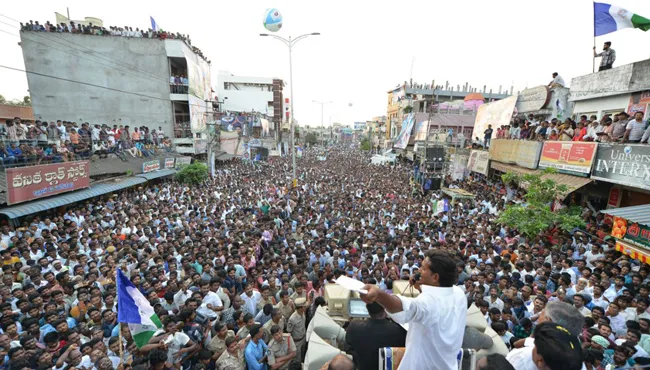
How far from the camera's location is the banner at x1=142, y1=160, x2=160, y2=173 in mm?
17431

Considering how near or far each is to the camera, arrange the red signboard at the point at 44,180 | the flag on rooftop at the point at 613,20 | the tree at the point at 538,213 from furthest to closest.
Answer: the flag on rooftop at the point at 613,20
the red signboard at the point at 44,180
the tree at the point at 538,213

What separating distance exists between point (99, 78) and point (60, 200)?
18879 mm

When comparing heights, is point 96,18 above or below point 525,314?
above

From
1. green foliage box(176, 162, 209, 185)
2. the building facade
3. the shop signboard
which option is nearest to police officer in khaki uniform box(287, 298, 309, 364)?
the shop signboard

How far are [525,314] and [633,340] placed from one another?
128cm

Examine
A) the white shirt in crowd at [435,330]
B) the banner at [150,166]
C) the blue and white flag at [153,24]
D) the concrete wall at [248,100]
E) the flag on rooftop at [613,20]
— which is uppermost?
the blue and white flag at [153,24]

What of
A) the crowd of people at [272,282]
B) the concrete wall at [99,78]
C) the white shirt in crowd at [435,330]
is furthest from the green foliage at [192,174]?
the white shirt in crowd at [435,330]

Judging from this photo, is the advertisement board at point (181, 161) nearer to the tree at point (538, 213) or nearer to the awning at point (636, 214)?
the tree at point (538, 213)

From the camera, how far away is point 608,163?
895 centimetres

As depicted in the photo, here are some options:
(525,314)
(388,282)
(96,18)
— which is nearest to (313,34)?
(388,282)

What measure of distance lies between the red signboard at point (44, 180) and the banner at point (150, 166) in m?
4.91

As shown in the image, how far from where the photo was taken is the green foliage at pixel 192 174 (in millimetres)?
20219

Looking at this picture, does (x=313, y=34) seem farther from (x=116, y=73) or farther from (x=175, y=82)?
(x=116, y=73)

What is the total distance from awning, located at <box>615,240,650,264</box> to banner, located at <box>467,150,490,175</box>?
1012 centimetres
